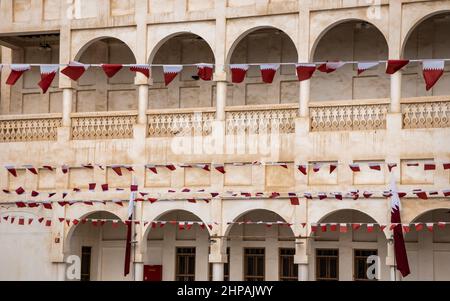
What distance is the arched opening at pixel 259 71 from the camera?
3275 cm

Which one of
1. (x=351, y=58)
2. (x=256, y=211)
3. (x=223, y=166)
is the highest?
(x=351, y=58)

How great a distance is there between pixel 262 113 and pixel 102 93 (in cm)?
623

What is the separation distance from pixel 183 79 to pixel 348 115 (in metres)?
6.25

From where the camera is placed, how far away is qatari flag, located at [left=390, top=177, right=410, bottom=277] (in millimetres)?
28172

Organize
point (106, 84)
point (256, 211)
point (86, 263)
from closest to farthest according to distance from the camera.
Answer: point (256, 211)
point (86, 263)
point (106, 84)

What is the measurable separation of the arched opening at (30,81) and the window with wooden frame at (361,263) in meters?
9.75

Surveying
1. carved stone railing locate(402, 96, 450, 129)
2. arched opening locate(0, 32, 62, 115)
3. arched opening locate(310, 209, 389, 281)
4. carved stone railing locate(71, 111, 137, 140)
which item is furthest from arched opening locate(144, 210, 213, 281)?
carved stone railing locate(402, 96, 450, 129)

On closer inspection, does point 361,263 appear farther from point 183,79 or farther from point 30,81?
point 30,81

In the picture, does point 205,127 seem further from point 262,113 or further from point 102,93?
point 102,93

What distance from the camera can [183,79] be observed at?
112ft

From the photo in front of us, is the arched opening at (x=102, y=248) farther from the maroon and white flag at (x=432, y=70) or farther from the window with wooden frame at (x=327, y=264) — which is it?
the maroon and white flag at (x=432, y=70)

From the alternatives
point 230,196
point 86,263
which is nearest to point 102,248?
point 86,263

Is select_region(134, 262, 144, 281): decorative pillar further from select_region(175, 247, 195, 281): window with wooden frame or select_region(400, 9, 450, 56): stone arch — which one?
select_region(400, 9, 450, 56): stone arch
